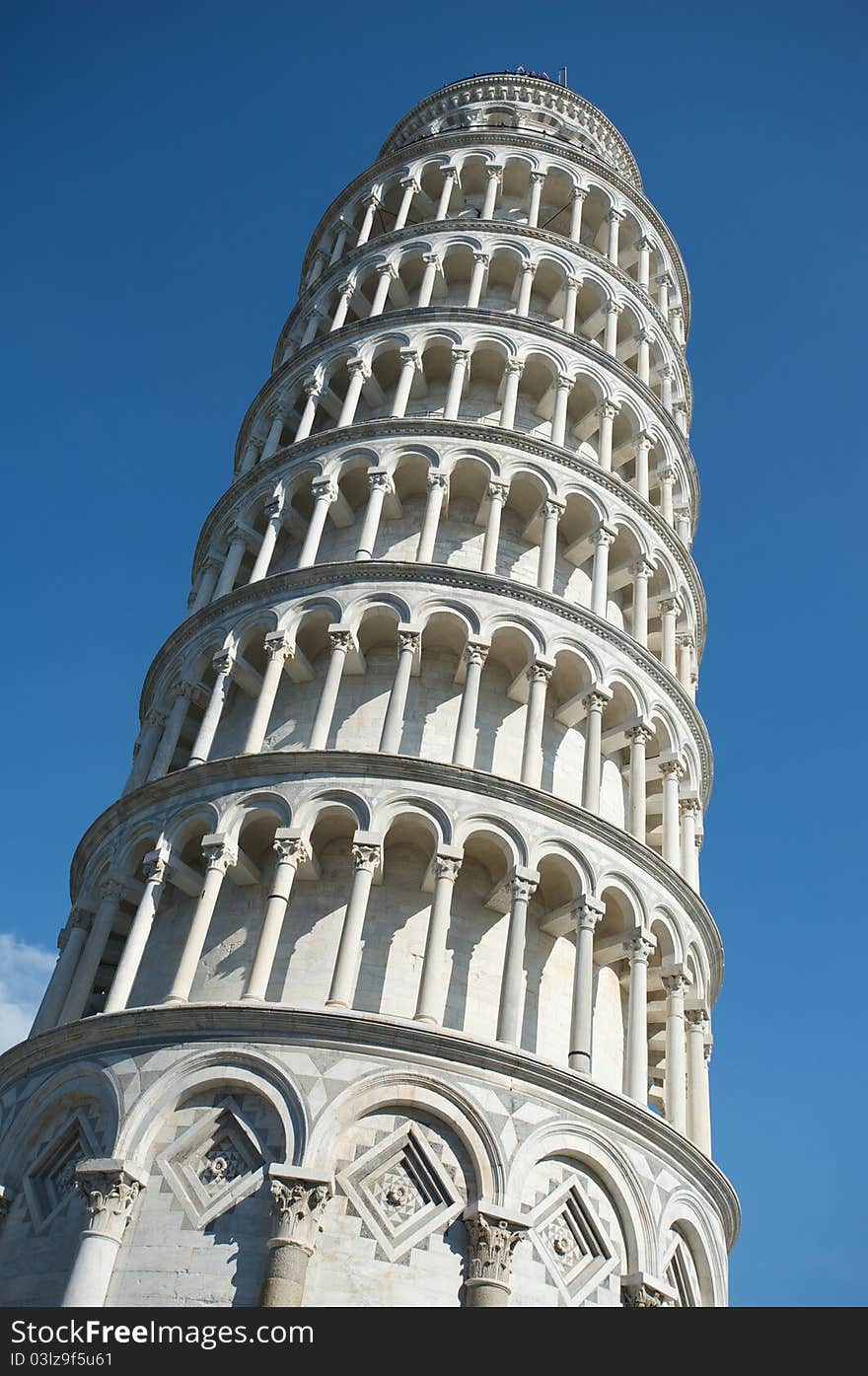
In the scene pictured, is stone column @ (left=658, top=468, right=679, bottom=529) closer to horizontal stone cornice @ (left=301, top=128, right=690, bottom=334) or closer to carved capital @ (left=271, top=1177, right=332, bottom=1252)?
horizontal stone cornice @ (left=301, top=128, right=690, bottom=334)

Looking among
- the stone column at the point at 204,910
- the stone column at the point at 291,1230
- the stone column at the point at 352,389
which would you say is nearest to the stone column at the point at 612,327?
the stone column at the point at 352,389

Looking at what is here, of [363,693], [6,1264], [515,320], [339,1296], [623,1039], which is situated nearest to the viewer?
[339,1296]

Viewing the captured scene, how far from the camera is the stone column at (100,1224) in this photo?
47.0ft

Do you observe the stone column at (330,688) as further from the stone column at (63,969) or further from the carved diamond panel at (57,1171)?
the carved diamond panel at (57,1171)

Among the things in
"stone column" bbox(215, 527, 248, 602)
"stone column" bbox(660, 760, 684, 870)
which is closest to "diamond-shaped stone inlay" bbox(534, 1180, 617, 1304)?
"stone column" bbox(660, 760, 684, 870)

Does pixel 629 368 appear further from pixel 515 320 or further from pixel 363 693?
pixel 363 693

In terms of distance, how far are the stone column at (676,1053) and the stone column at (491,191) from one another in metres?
18.5

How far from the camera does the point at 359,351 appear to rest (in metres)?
27.0

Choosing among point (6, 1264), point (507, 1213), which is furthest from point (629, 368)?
point (6, 1264)

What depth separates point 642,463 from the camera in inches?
1059

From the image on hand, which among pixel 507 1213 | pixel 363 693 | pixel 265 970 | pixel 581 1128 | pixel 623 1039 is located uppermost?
pixel 363 693

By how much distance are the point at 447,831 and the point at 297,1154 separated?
5042 millimetres

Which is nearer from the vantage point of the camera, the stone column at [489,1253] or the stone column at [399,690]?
the stone column at [489,1253]

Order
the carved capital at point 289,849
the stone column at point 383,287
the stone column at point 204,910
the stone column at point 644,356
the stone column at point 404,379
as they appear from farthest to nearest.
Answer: the stone column at point 644,356 → the stone column at point 383,287 → the stone column at point 404,379 → the carved capital at point 289,849 → the stone column at point 204,910
